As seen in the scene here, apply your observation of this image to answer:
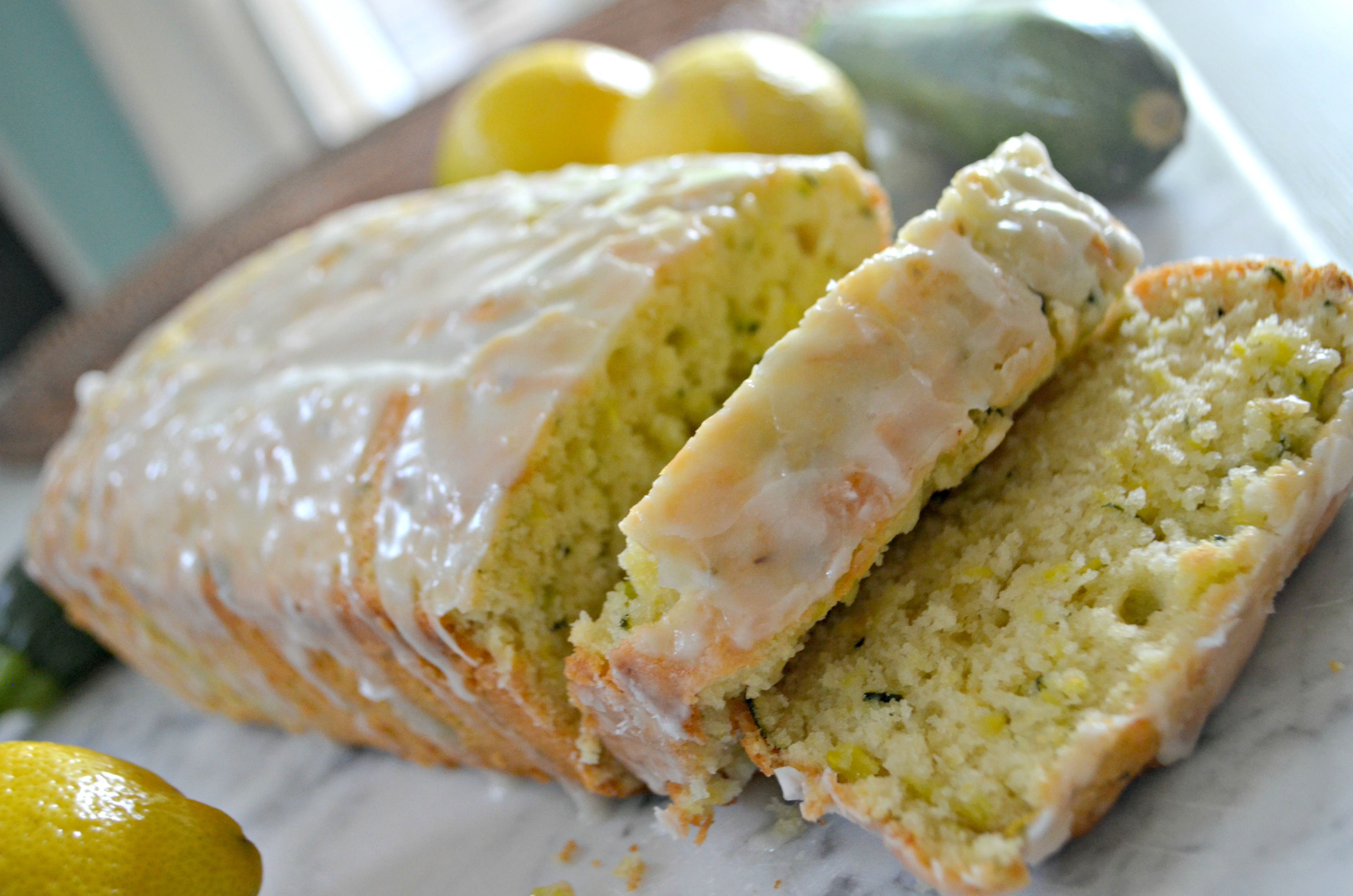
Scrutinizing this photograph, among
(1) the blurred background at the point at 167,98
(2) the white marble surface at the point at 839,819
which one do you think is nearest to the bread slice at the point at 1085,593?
(2) the white marble surface at the point at 839,819

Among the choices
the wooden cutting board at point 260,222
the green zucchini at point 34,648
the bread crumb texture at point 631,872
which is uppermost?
the wooden cutting board at point 260,222

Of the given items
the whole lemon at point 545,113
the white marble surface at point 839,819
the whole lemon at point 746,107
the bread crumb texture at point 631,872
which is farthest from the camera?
the whole lemon at point 545,113

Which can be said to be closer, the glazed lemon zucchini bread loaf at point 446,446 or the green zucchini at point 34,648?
the glazed lemon zucchini bread loaf at point 446,446

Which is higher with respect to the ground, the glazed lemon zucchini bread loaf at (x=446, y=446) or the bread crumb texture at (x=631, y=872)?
the glazed lemon zucchini bread loaf at (x=446, y=446)

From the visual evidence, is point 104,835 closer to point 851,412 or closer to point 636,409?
point 636,409

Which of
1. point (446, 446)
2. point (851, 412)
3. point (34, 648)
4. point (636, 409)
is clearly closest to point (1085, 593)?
point (851, 412)

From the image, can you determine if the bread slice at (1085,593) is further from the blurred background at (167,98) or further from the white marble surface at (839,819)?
the blurred background at (167,98)
